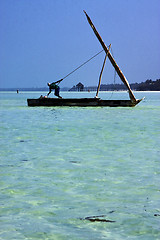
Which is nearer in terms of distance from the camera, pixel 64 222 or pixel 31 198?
pixel 64 222

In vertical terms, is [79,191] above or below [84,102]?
below

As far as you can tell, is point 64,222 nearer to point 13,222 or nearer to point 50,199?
point 13,222

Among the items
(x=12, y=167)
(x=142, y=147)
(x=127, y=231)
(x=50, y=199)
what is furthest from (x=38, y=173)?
(x=142, y=147)

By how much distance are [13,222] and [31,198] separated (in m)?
1.27

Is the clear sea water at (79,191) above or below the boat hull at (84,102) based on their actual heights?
below

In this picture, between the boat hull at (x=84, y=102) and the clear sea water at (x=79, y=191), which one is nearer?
the clear sea water at (x=79, y=191)

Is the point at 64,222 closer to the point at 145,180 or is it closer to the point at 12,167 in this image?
the point at 145,180

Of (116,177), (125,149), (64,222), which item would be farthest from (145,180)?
(125,149)

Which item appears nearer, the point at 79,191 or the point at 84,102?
the point at 79,191

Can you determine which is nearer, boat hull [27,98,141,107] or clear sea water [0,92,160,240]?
clear sea water [0,92,160,240]

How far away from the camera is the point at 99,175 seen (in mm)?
9156

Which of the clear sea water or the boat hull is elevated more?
the boat hull

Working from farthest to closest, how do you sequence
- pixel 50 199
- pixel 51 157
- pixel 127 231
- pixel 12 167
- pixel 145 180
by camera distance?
1. pixel 51 157
2. pixel 12 167
3. pixel 145 180
4. pixel 50 199
5. pixel 127 231

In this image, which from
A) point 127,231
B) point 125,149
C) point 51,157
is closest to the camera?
point 127,231
